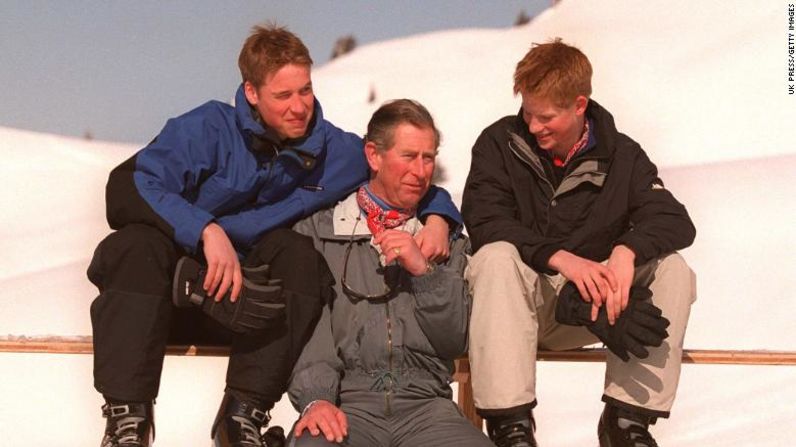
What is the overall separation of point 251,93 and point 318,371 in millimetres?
763

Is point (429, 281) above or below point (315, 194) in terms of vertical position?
below

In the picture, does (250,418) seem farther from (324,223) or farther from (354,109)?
(354,109)

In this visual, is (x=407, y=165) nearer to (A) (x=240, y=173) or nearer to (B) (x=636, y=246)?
(A) (x=240, y=173)

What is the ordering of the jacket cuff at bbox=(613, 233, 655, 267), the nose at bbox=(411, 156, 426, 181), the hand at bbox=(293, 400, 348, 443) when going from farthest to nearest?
the nose at bbox=(411, 156, 426, 181), the jacket cuff at bbox=(613, 233, 655, 267), the hand at bbox=(293, 400, 348, 443)

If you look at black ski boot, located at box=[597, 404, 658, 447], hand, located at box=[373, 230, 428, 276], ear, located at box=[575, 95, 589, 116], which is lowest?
black ski boot, located at box=[597, 404, 658, 447]

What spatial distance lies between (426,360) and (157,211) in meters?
0.74

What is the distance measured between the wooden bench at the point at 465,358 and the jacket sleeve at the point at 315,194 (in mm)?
329

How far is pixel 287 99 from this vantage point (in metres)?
2.96

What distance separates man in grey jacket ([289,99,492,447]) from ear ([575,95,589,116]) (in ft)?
1.22

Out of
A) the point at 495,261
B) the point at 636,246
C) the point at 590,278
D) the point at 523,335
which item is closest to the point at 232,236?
the point at 495,261

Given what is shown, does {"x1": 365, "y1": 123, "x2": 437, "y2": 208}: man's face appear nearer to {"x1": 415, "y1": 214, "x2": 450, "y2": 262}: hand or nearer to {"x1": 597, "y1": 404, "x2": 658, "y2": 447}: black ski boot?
{"x1": 415, "y1": 214, "x2": 450, "y2": 262}: hand

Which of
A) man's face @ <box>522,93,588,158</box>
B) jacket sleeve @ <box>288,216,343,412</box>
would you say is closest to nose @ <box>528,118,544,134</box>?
man's face @ <box>522,93,588,158</box>

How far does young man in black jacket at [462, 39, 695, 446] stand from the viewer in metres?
2.71

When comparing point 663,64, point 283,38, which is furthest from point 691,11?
point 283,38
